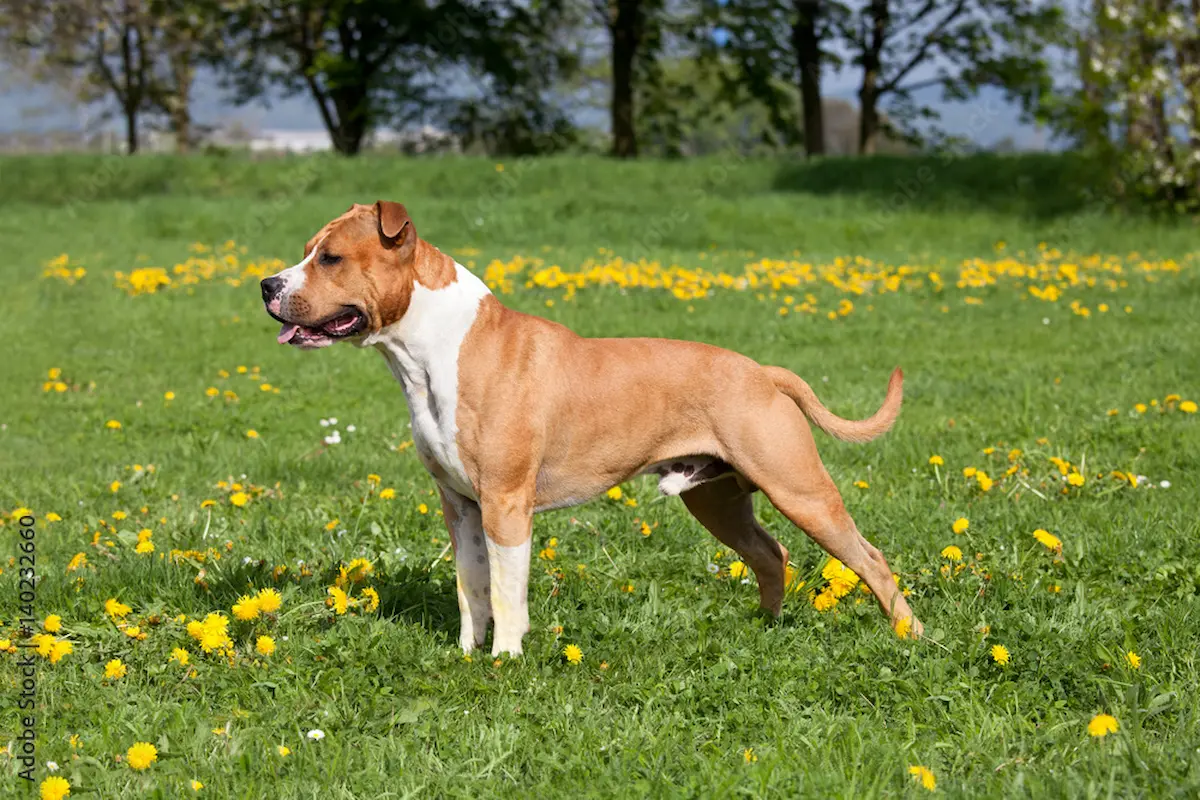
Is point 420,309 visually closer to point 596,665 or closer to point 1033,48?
point 596,665

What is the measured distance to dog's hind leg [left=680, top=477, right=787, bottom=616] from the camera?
464 cm

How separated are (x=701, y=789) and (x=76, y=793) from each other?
1.76 m

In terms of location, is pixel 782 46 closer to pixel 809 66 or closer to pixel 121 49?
pixel 809 66

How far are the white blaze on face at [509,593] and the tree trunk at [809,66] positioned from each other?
92.9ft

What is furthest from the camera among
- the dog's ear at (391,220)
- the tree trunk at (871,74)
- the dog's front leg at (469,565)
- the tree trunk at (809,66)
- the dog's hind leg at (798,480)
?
the tree trunk at (871,74)

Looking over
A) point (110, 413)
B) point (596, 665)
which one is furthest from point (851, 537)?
point (110, 413)

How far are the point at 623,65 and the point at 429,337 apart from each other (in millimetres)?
27619

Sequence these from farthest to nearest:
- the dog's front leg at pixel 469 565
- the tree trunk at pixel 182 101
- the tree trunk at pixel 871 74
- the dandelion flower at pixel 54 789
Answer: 1. the tree trunk at pixel 182 101
2. the tree trunk at pixel 871 74
3. the dog's front leg at pixel 469 565
4. the dandelion flower at pixel 54 789

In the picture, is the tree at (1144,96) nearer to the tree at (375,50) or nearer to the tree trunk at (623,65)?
the tree trunk at (623,65)

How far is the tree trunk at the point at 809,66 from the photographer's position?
31.2 m

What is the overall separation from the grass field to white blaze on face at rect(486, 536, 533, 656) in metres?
0.11

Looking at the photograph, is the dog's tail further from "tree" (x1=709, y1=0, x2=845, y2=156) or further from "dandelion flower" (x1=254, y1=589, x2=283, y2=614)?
"tree" (x1=709, y1=0, x2=845, y2=156)

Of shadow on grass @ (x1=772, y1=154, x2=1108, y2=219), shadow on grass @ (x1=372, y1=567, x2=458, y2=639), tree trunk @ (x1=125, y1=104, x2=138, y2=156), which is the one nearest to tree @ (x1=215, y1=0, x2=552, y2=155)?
tree trunk @ (x1=125, y1=104, x2=138, y2=156)

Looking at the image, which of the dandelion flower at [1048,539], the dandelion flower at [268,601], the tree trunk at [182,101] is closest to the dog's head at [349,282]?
the dandelion flower at [268,601]
